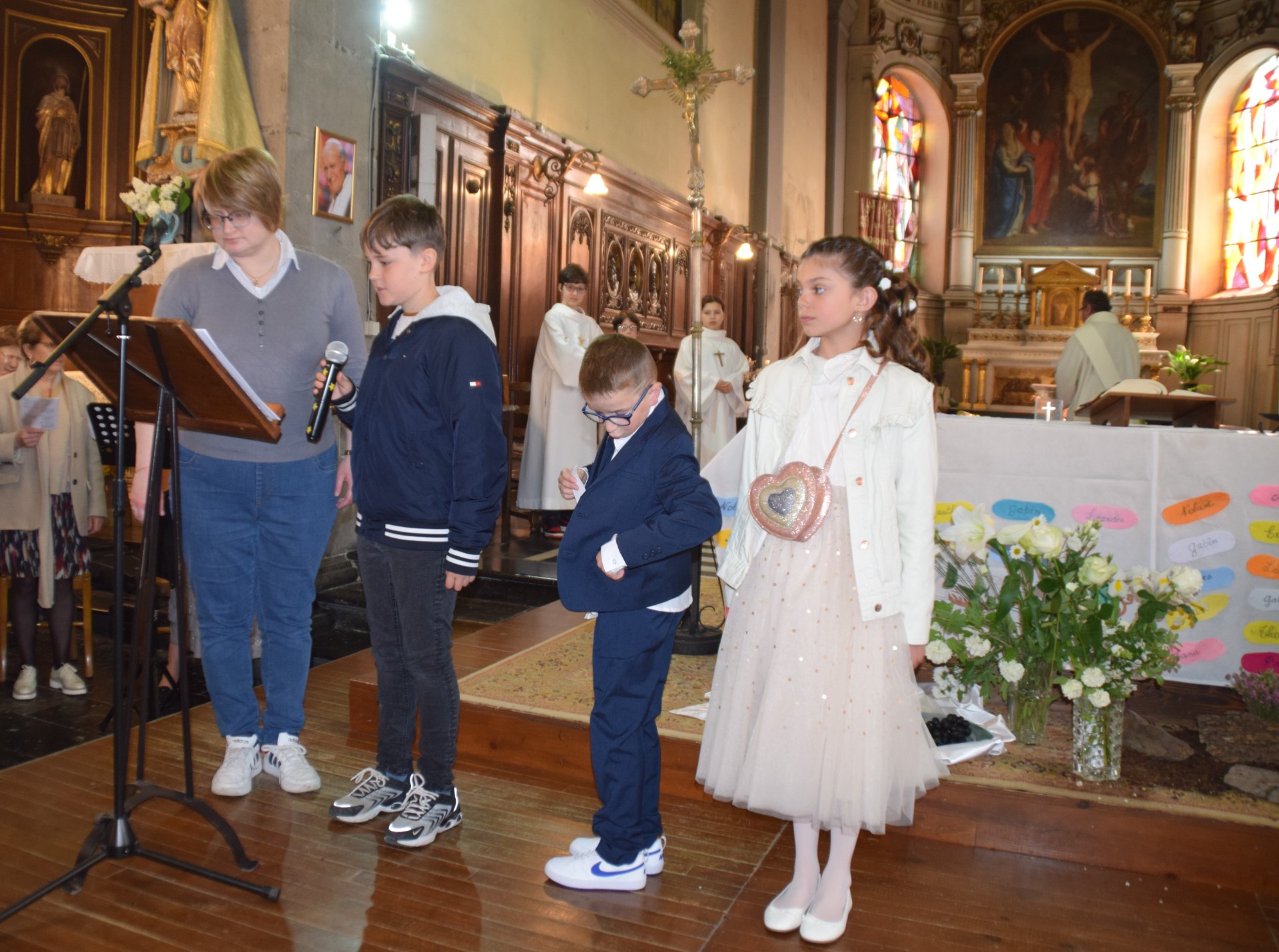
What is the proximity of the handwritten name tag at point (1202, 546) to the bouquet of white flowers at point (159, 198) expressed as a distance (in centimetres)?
401

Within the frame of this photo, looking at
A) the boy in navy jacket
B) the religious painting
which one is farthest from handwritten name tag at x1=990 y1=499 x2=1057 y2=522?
the religious painting

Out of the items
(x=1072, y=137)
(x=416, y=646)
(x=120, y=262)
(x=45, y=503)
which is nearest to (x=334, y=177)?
(x=120, y=262)

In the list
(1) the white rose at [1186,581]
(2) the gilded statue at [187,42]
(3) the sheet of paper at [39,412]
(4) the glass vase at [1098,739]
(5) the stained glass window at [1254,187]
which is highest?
(5) the stained glass window at [1254,187]

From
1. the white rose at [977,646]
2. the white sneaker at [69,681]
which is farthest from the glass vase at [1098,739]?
the white sneaker at [69,681]

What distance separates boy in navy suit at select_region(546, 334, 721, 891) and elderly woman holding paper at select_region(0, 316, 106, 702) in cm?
254

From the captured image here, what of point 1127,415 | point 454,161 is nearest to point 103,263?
point 454,161

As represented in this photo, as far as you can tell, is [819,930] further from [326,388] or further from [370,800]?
[326,388]

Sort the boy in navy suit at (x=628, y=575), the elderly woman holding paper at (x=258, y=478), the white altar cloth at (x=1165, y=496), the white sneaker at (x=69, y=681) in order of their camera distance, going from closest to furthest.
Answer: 1. the boy in navy suit at (x=628, y=575)
2. the elderly woman holding paper at (x=258, y=478)
3. the white altar cloth at (x=1165, y=496)
4. the white sneaker at (x=69, y=681)

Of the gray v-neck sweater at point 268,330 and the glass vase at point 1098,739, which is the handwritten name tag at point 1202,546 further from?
the gray v-neck sweater at point 268,330

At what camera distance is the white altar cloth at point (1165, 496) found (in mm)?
3311

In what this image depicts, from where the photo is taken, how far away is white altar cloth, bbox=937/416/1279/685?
130 inches

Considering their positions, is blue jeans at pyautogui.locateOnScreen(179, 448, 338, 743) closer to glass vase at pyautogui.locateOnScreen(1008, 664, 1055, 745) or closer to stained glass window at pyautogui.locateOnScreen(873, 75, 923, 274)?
glass vase at pyautogui.locateOnScreen(1008, 664, 1055, 745)

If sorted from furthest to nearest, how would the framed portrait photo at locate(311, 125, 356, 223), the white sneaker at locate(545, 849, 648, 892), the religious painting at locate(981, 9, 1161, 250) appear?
1. the religious painting at locate(981, 9, 1161, 250)
2. the framed portrait photo at locate(311, 125, 356, 223)
3. the white sneaker at locate(545, 849, 648, 892)

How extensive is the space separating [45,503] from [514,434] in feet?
12.9
